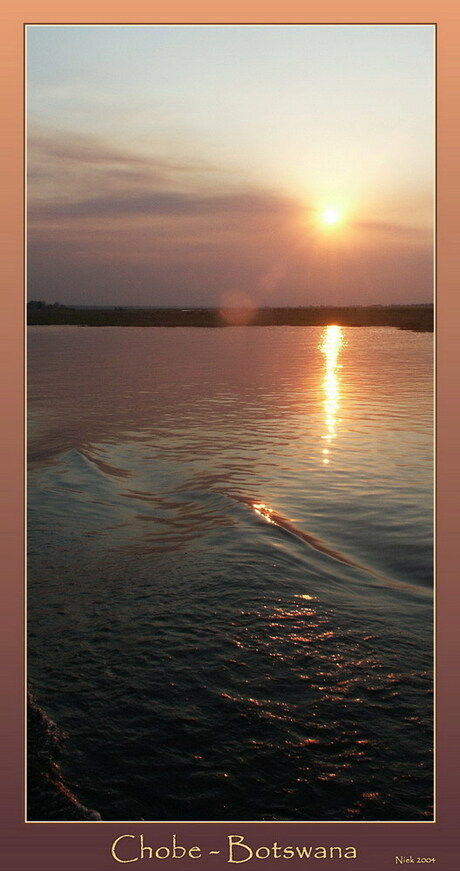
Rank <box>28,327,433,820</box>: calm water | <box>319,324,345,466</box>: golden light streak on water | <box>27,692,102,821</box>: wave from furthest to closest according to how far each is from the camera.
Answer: <box>319,324,345,466</box>: golden light streak on water < <box>28,327,433,820</box>: calm water < <box>27,692,102,821</box>: wave

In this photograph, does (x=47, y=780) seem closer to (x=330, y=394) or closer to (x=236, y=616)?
(x=236, y=616)

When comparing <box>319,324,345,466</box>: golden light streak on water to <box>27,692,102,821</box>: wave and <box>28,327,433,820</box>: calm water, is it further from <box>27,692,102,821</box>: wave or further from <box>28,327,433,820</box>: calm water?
<box>27,692,102,821</box>: wave

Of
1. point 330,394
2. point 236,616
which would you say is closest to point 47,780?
point 236,616

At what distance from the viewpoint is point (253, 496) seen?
9.99 meters

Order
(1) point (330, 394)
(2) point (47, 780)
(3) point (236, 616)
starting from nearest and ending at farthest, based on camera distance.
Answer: (2) point (47, 780)
(3) point (236, 616)
(1) point (330, 394)

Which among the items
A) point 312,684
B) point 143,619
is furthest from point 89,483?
point 312,684

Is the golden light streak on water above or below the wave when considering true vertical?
above

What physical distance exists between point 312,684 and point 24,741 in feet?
Answer: 6.57

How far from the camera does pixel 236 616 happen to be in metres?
6.50

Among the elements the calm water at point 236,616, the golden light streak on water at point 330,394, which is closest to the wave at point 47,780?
the calm water at point 236,616

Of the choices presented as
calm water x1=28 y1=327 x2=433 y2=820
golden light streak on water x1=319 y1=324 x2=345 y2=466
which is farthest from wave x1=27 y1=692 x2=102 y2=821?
golden light streak on water x1=319 y1=324 x2=345 y2=466

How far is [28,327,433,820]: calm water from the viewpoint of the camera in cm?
473

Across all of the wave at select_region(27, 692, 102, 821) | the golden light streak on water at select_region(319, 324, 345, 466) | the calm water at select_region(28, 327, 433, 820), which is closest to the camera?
the wave at select_region(27, 692, 102, 821)
